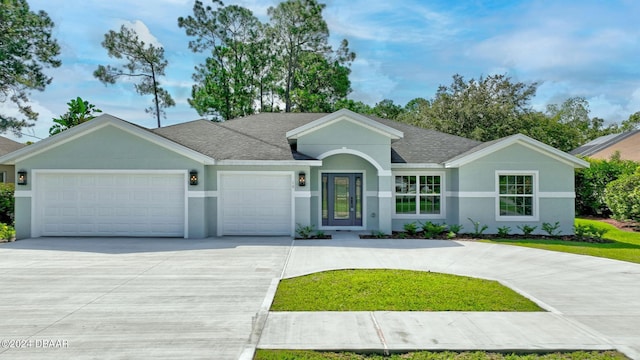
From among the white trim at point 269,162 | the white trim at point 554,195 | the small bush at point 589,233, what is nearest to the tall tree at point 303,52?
the white trim at point 269,162

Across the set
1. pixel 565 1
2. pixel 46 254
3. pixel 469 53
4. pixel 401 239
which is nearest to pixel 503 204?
pixel 401 239

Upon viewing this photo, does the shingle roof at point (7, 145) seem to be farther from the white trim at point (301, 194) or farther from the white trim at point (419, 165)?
the white trim at point (419, 165)

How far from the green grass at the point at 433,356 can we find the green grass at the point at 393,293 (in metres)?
1.41

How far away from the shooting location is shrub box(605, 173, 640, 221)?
15.7 metres

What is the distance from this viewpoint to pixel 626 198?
16203mm

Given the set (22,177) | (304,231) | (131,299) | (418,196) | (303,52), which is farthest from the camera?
(303,52)

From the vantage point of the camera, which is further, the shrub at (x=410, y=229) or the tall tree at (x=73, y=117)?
the tall tree at (x=73, y=117)

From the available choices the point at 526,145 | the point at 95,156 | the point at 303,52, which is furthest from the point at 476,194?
the point at 303,52

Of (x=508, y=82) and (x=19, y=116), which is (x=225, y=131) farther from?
(x=508, y=82)

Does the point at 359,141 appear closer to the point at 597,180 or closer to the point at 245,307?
the point at 245,307

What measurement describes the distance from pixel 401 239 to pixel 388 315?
305 inches

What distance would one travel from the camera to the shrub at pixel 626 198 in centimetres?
1575

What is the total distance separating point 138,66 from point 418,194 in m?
28.7

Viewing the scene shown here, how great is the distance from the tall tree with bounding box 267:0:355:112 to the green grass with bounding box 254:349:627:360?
93.5 feet
